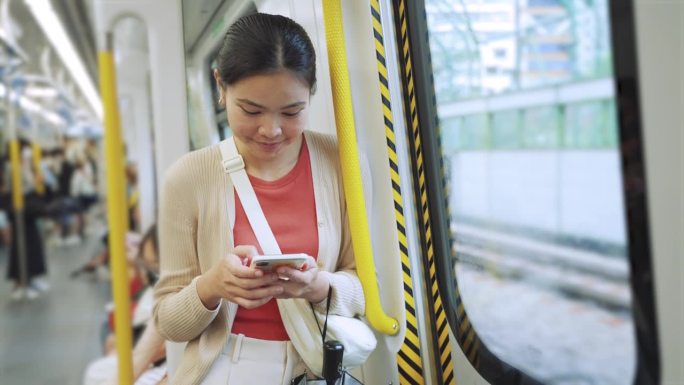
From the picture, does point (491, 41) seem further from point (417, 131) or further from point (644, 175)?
point (644, 175)

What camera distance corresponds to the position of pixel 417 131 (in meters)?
2.00

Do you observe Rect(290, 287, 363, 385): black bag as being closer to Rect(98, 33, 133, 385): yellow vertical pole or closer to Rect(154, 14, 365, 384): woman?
Rect(154, 14, 365, 384): woman

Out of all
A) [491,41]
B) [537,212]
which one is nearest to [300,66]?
[491,41]

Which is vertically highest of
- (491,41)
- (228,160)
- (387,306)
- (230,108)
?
(491,41)

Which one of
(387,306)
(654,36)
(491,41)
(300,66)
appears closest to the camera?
(654,36)

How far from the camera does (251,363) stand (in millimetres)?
1660

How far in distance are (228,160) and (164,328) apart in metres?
0.48

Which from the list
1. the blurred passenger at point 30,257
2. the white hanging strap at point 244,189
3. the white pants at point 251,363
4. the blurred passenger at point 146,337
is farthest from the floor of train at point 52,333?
the white hanging strap at point 244,189

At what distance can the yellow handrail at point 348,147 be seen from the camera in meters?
1.69

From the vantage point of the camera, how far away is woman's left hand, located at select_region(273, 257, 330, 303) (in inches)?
57.8

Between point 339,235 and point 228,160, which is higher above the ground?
point 228,160

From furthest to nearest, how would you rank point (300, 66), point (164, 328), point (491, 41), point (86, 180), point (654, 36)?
point (86, 180), point (491, 41), point (164, 328), point (300, 66), point (654, 36)

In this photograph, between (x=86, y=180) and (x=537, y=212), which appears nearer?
(x=537, y=212)

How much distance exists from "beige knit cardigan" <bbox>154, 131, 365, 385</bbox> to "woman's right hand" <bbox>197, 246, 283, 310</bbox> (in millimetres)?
80
